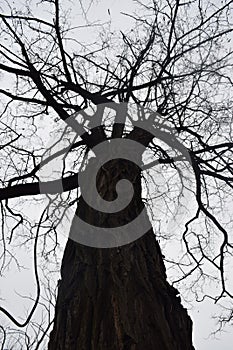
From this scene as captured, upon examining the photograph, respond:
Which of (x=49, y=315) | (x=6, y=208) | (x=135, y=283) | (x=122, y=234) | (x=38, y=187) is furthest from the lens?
(x=49, y=315)

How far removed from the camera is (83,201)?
2658 mm

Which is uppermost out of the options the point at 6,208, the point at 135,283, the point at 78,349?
the point at 6,208

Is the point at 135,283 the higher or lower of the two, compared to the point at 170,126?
lower

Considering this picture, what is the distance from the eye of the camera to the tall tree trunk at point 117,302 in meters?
1.79

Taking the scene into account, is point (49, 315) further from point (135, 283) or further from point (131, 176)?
point (135, 283)

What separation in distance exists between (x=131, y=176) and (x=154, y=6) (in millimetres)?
1686

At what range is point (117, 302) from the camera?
1.91 meters

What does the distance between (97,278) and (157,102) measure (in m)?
2.07

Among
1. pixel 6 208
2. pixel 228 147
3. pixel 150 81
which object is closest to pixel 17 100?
pixel 6 208

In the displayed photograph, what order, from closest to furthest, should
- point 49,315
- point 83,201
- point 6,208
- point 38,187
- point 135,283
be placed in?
point 135,283 < point 83,201 < point 38,187 < point 6,208 < point 49,315

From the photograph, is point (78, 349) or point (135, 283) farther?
point (135, 283)

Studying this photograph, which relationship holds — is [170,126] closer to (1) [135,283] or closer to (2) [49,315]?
(1) [135,283]

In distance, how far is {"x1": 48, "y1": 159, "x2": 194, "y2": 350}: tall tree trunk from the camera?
1794mm

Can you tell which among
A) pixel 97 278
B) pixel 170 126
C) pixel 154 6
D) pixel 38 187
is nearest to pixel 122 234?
pixel 97 278
